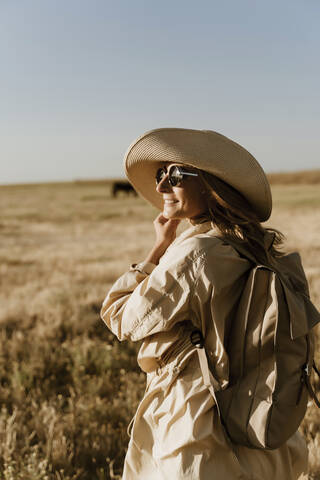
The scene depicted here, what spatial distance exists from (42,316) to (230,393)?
16.6ft

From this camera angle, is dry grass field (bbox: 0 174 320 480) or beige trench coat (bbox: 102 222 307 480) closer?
beige trench coat (bbox: 102 222 307 480)

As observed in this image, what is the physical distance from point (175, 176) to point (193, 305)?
A: 58cm

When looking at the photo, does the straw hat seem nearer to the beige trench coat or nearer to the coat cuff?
the beige trench coat

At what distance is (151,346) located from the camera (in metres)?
1.83

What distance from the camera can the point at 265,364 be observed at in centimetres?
170

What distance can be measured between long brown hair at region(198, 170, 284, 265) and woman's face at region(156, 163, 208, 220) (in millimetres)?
46

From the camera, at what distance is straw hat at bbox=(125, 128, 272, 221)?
187 cm

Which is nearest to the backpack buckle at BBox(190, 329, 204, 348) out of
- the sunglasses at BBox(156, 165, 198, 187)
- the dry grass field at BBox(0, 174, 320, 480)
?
the sunglasses at BBox(156, 165, 198, 187)

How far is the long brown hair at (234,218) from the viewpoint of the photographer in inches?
72.1

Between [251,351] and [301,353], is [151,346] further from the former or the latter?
[301,353]

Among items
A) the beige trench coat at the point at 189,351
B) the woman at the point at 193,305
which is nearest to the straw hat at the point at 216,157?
the woman at the point at 193,305

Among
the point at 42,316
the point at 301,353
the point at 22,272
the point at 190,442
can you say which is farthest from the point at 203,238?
the point at 22,272

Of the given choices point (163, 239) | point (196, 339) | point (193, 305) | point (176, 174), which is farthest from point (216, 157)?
point (196, 339)

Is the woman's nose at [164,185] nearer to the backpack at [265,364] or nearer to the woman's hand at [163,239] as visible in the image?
the woman's hand at [163,239]
